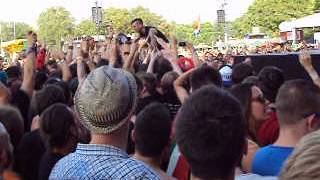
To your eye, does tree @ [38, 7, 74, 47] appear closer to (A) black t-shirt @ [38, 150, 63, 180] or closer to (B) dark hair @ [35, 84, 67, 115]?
(B) dark hair @ [35, 84, 67, 115]

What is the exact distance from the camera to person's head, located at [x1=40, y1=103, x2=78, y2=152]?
384 centimetres

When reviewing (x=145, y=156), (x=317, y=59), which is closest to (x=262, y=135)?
(x=145, y=156)

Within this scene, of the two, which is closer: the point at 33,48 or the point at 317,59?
the point at 33,48

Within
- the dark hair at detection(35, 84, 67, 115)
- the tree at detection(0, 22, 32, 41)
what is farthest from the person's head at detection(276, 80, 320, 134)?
the tree at detection(0, 22, 32, 41)

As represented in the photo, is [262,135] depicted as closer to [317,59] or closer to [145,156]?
[145,156]

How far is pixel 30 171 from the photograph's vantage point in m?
4.07

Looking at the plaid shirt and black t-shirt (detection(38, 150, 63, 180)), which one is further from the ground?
the plaid shirt

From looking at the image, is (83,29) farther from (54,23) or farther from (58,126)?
(58,126)

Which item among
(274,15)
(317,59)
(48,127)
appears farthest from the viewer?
(274,15)

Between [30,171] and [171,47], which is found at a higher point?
[171,47]

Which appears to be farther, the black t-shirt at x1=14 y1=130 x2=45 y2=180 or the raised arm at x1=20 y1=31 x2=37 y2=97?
the raised arm at x1=20 y1=31 x2=37 y2=97

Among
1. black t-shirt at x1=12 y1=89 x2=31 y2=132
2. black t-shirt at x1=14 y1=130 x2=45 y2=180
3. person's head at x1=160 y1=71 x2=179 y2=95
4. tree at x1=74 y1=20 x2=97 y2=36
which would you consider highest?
tree at x1=74 y1=20 x2=97 y2=36

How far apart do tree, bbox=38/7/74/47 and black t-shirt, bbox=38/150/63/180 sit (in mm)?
92223

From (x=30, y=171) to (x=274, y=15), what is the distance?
245 ft
